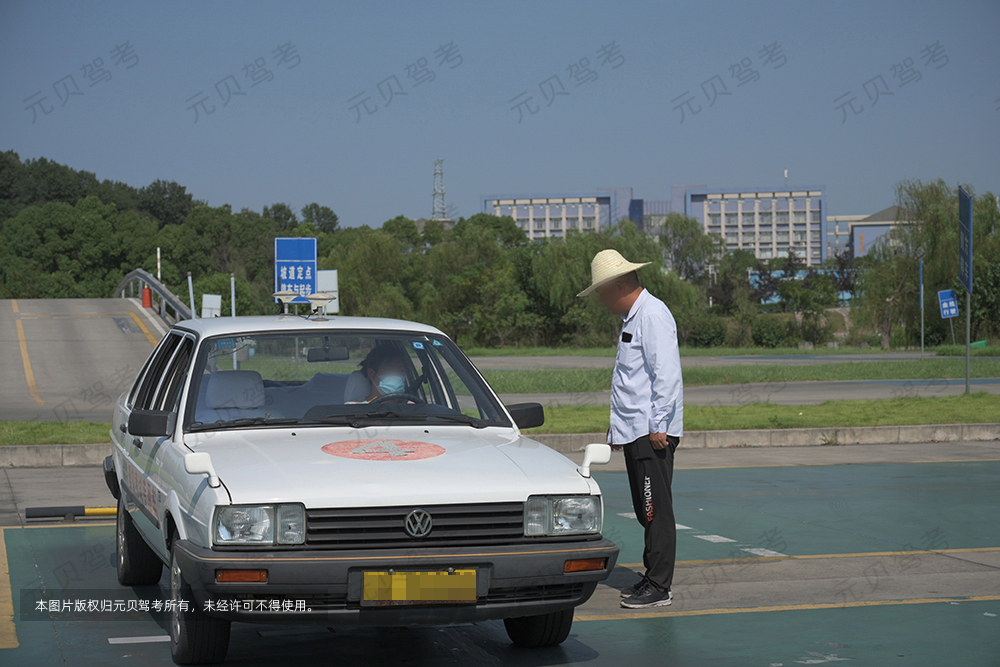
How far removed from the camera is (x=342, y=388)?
222 inches

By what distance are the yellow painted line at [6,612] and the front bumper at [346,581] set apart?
1403 mm

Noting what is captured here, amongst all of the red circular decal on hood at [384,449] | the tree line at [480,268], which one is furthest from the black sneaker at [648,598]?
the tree line at [480,268]

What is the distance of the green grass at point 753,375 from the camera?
90.2 feet

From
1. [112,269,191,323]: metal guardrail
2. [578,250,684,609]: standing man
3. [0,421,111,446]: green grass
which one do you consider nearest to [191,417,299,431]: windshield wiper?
[578,250,684,609]: standing man

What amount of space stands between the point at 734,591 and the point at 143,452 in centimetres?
354

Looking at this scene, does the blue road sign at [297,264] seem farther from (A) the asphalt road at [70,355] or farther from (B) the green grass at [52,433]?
(B) the green grass at [52,433]

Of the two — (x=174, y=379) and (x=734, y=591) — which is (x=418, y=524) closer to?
(x=174, y=379)

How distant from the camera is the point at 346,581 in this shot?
13.3ft

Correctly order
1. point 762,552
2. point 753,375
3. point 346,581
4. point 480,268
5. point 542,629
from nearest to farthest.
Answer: point 346,581 → point 542,629 → point 762,552 → point 753,375 → point 480,268

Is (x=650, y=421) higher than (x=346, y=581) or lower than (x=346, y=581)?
higher

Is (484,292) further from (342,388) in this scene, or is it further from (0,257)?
(342,388)

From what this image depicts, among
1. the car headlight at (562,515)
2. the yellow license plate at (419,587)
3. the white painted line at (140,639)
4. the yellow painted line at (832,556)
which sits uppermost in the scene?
the car headlight at (562,515)

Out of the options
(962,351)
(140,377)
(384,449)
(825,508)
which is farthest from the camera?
(962,351)

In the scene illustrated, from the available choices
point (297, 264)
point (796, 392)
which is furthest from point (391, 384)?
point (796, 392)
